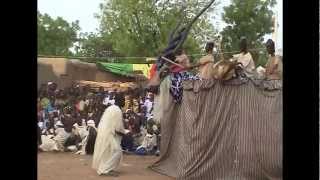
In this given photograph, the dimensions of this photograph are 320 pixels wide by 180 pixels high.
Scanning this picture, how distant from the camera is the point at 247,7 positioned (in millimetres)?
5824

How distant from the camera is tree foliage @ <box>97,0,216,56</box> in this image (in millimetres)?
5762

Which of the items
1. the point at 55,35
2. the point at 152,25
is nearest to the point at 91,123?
the point at 55,35

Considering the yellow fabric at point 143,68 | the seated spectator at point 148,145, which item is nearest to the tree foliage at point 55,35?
the yellow fabric at point 143,68

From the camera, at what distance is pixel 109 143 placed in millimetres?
5738

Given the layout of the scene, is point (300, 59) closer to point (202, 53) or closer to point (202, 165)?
point (202, 53)

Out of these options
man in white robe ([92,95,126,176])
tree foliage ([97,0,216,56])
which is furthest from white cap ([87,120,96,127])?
tree foliage ([97,0,216,56])

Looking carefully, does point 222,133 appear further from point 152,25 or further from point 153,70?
point 152,25

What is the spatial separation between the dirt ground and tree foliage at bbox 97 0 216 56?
4.08 ft

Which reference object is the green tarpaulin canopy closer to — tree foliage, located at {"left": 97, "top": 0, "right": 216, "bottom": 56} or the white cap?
tree foliage, located at {"left": 97, "top": 0, "right": 216, "bottom": 56}

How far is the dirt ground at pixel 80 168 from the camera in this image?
18.4 feet

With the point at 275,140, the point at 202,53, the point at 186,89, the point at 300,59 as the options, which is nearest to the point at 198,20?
the point at 202,53

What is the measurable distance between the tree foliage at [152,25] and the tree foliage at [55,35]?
0.44 m

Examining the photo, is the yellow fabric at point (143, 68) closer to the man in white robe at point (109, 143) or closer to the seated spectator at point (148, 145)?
the man in white robe at point (109, 143)
